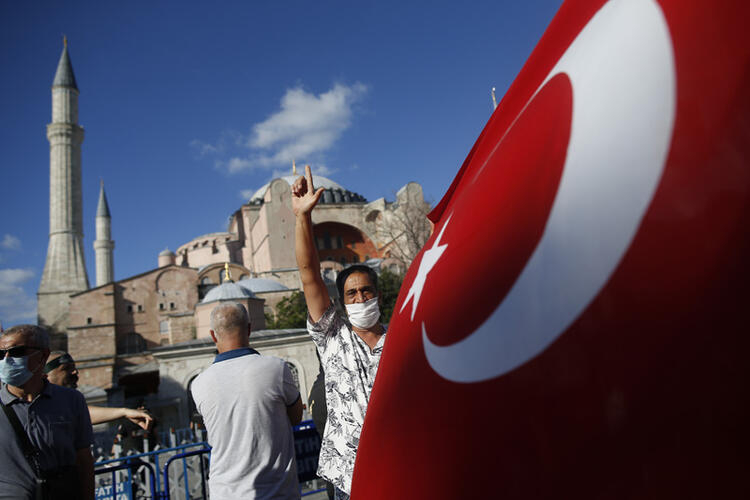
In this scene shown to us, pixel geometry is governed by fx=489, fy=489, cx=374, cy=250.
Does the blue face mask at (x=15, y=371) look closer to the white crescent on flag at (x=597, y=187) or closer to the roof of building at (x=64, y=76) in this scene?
the white crescent on flag at (x=597, y=187)

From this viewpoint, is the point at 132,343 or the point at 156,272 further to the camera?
the point at 156,272

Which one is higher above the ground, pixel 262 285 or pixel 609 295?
pixel 262 285

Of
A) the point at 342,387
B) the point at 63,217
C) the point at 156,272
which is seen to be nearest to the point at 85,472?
the point at 342,387

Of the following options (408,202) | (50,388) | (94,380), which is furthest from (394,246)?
(50,388)

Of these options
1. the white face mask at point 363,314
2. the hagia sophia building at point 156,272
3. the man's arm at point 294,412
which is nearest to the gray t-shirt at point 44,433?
the man's arm at point 294,412

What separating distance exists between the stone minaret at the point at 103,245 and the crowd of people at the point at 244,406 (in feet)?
138

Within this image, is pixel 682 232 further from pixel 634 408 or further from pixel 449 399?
pixel 449 399

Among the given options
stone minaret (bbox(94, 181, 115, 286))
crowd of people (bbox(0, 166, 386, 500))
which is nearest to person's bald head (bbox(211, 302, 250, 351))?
crowd of people (bbox(0, 166, 386, 500))

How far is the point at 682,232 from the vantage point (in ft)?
2.54

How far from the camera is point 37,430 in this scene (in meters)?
2.14

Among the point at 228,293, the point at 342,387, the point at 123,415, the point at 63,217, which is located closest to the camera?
the point at 342,387

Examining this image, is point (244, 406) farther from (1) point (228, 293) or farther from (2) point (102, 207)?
(2) point (102, 207)

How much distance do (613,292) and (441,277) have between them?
16.5 inches

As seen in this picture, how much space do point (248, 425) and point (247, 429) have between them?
18mm
